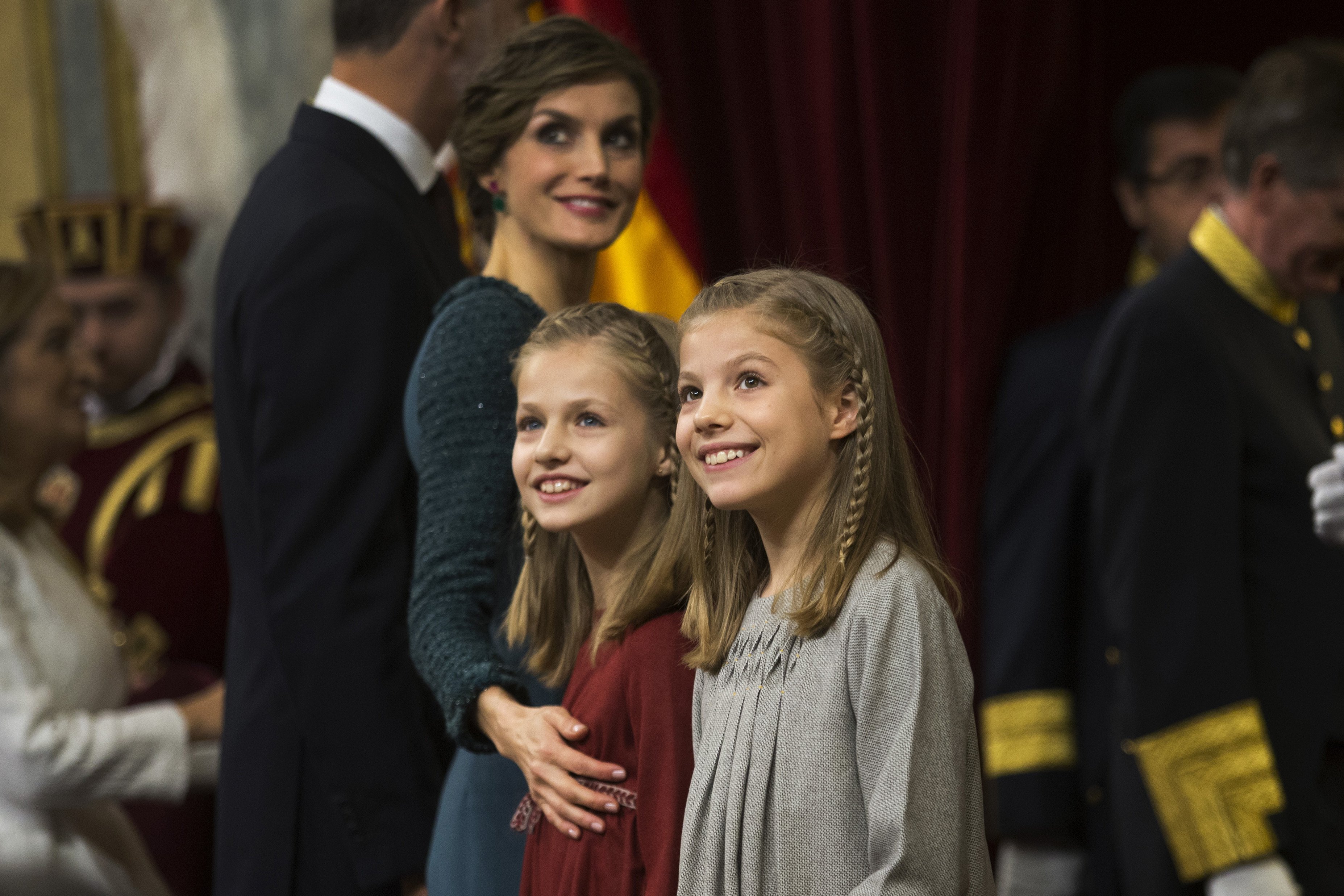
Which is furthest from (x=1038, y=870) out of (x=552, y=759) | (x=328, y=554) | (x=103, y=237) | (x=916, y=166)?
(x=103, y=237)

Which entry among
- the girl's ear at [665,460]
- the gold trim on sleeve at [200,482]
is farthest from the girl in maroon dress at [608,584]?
the gold trim on sleeve at [200,482]

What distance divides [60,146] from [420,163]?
270 cm

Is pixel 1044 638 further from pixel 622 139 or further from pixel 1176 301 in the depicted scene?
pixel 622 139

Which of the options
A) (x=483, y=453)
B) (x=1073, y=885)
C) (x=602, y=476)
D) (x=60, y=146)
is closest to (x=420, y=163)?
(x=483, y=453)

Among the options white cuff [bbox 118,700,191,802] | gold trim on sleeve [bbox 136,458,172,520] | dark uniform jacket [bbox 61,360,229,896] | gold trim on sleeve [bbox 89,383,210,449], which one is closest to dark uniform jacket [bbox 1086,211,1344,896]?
white cuff [bbox 118,700,191,802]

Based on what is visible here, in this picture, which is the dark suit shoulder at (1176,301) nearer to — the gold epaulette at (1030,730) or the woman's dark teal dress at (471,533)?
the gold epaulette at (1030,730)

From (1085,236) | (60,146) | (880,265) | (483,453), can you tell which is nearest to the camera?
(483,453)

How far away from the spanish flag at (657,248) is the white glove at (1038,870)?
123 cm

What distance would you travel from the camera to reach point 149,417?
3697 millimetres

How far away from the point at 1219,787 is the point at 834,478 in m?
1.20

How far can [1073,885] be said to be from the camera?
2.93 meters

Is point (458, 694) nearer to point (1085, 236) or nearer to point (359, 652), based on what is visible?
point (359, 652)

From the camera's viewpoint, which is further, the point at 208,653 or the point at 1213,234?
the point at 208,653

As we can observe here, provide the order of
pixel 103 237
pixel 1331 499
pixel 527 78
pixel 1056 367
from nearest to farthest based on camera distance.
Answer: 1. pixel 527 78
2. pixel 1331 499
3. pixel 1056 367
4. pixel 103 237
